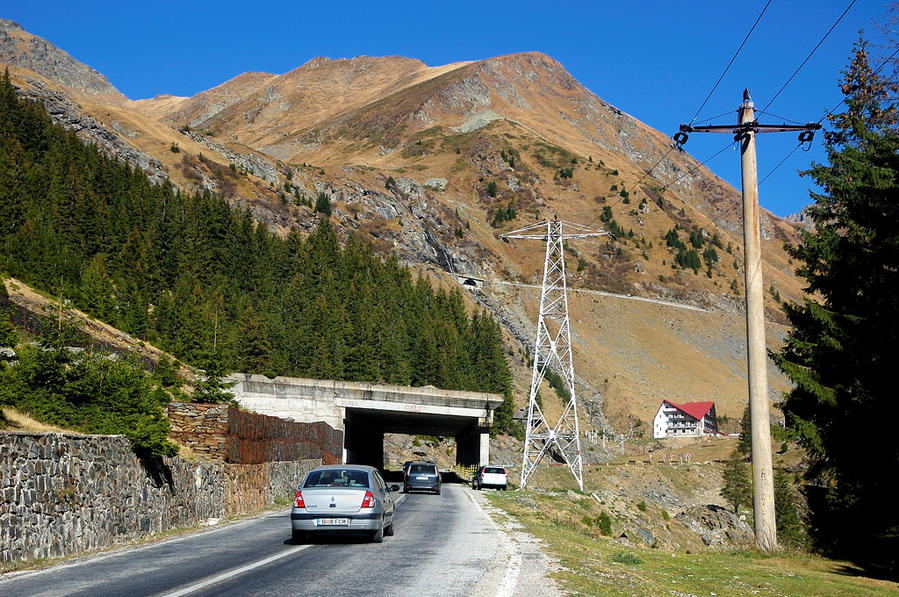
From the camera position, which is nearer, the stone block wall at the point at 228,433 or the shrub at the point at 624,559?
the shrub at the point at 624,559

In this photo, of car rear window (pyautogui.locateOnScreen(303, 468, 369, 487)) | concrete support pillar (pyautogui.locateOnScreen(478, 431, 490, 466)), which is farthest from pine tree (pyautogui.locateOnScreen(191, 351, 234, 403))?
concrete support pillar (pyautogui.locateOnScreen(478, 431, 490, 466))

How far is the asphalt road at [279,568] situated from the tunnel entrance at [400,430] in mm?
40546

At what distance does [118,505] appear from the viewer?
18062 mm

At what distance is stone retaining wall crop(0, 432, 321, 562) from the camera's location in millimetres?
14164

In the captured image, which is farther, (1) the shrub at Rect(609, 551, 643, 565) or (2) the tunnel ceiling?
(2) the tunnel ceiling

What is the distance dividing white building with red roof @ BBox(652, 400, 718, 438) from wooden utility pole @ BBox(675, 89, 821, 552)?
126 meters

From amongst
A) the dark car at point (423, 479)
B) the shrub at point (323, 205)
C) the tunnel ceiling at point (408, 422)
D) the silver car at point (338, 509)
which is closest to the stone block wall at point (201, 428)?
the silver car at point (338, 509)

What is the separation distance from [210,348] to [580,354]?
440 feet

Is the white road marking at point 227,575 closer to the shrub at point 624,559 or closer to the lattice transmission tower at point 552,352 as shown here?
the shrub at point 624,559

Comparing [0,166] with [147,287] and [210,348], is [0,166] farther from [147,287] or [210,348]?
[210,348]

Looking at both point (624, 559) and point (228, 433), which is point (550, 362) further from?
point (624, 559)

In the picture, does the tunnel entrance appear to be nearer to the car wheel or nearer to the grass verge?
the car wheel

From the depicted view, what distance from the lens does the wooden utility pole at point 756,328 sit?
21.4 m

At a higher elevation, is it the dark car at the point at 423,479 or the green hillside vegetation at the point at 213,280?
the green hillside vegetation at the point at 213,280
